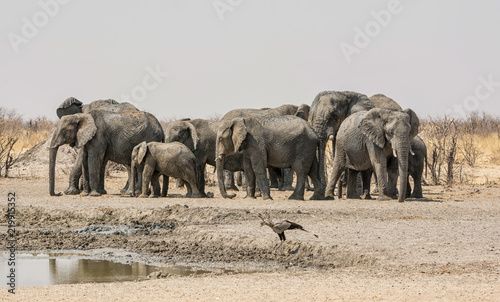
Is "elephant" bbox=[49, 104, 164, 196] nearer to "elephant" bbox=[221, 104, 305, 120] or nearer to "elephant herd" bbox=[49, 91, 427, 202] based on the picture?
"elephant herd" bbox=[49, 91, 427, 202]

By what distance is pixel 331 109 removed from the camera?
72.6 ft

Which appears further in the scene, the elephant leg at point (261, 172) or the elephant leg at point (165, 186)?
the elephant leg at point (165, 186)

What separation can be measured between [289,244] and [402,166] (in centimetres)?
659

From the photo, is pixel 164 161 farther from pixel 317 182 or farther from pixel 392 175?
pixel 392 175

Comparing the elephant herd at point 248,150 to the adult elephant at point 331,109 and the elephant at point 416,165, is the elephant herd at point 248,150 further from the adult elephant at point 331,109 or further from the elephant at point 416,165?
the adult elephant at point 331,109

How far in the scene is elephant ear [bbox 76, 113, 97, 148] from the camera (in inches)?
781

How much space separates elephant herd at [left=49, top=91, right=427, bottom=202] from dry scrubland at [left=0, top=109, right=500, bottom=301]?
2.53 feet

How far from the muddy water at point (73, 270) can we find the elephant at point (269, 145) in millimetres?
7193

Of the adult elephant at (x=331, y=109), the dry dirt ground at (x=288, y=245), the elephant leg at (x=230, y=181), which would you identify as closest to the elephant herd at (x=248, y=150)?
the dry dirt ground at (x=288, y=245)

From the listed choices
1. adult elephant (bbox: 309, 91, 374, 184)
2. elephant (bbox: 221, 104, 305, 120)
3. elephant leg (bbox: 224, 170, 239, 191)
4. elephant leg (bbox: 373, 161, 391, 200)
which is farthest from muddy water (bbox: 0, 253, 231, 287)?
elephant leg (bbox: 224, 170, 239, 191)

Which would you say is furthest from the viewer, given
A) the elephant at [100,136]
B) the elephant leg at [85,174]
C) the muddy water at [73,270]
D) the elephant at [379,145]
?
the elephant leg at [85,174]

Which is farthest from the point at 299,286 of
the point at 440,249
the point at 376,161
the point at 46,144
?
the point at 46,144

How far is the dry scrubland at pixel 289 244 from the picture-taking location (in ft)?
28.6

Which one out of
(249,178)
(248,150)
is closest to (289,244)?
(248,150)
